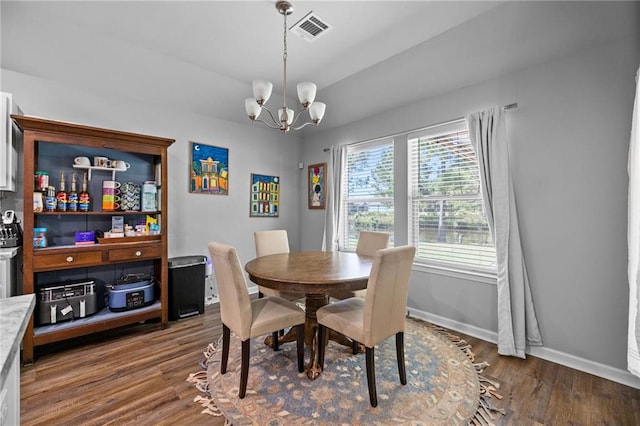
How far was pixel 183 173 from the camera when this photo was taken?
368 cm

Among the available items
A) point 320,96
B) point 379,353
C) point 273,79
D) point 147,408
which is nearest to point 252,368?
point 147,408

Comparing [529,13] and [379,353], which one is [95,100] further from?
[529,13]

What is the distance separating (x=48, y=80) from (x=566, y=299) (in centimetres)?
515

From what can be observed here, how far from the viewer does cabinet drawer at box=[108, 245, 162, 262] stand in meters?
2.79

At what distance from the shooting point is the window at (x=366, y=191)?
3.79m

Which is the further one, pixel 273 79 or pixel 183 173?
pixel 183 173

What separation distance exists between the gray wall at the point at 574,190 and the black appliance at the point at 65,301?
12.5 feet

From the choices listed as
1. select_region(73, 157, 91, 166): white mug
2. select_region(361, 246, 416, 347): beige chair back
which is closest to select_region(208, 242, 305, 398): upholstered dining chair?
select_region(361, 246, 416, 347): beige chair back

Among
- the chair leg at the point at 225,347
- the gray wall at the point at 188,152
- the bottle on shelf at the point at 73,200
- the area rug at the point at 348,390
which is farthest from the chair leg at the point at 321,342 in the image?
the bottle on shelf at the point at 73,200

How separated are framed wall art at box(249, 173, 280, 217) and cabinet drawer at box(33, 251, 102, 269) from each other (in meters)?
2.03

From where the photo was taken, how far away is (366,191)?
4047 mm

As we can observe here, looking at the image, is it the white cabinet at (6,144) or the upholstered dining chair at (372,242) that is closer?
the white cabinet at (6,144)

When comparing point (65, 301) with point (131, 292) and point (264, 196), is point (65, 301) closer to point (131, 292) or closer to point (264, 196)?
point (131, 292)

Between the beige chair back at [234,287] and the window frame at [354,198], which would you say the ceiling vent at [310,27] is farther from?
the beige chair back at [234,287]
